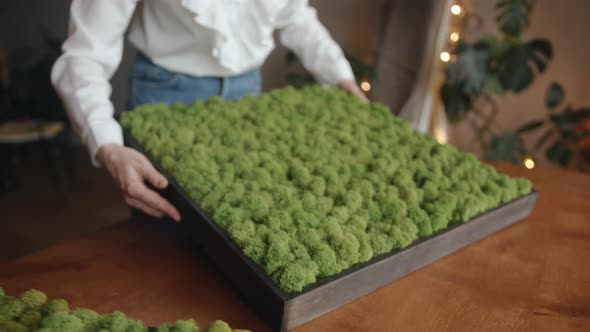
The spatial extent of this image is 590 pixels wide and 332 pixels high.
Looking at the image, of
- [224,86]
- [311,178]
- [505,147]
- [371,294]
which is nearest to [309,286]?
[371,294]

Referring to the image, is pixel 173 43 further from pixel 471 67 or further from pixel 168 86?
pixel 471 67

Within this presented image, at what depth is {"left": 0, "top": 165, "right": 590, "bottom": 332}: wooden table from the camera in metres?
0.70

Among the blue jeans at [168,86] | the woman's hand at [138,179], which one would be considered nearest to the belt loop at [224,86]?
the blue jeans at [168,86]

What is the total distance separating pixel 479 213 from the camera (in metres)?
0.86

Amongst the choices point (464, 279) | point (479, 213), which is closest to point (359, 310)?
point (464, 279)

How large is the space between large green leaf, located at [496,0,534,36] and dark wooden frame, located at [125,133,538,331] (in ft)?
4.78

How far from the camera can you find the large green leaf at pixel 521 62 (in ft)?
6.80

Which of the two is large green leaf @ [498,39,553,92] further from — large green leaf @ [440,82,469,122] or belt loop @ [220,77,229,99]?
belt loop @ [220,77,229,99]

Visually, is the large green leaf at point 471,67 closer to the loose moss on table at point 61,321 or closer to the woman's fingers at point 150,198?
the woman's fingers at point 150,198

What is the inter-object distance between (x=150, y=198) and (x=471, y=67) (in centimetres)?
178

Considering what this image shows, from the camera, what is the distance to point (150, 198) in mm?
800

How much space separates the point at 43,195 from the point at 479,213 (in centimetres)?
240

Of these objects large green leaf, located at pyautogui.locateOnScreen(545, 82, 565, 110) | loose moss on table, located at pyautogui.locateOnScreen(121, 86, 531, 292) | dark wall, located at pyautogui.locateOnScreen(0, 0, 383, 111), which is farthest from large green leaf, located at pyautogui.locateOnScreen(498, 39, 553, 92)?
loose moss on table, located at pyautogui.locateOnScreen(121, 86, 531, 292)

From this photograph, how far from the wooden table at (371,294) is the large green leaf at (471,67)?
4.46 feet
